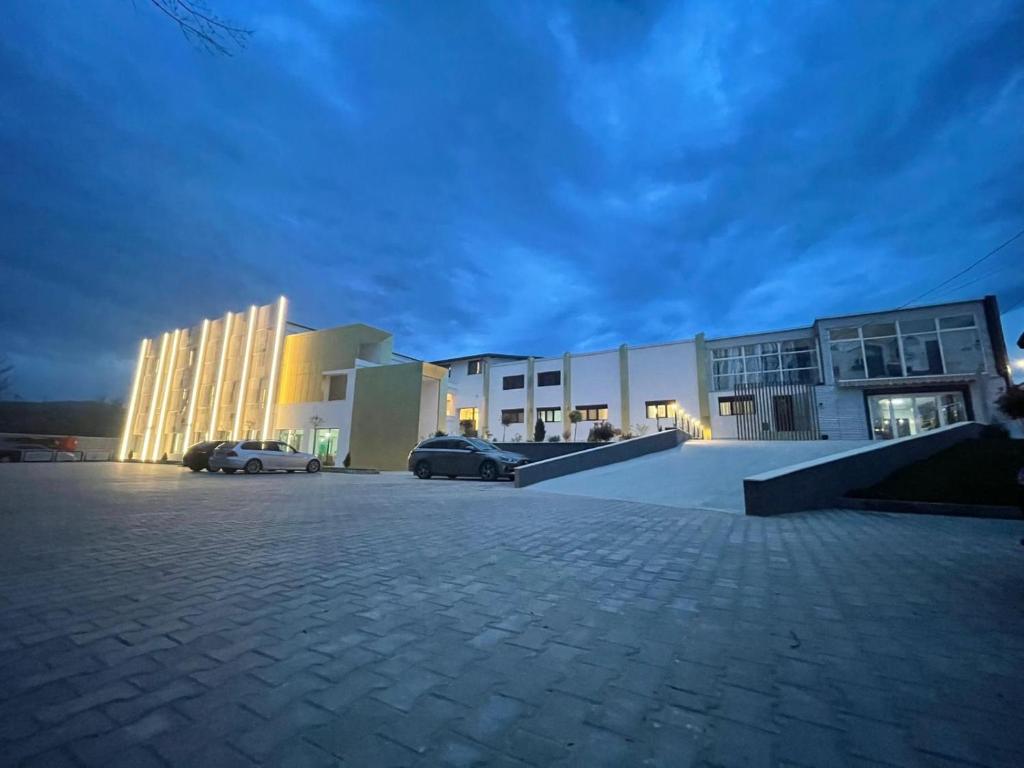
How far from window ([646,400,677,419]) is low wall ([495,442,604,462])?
32.8 ft

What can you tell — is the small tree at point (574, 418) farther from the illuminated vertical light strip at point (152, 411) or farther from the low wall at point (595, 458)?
the illuminated vertical light strip at point (152, 411)

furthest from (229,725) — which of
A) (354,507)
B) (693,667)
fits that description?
(354,507)

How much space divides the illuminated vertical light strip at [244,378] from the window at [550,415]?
2261 centimetres

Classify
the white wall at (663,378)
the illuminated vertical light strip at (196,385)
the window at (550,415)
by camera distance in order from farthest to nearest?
1. the illuminated vertical light strip at (196,385)
2. the window at (550,415)
3. the white wall at (663,378)

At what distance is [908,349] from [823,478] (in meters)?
21.4

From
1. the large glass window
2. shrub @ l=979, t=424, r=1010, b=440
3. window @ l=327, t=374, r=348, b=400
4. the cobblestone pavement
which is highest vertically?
the large glass window

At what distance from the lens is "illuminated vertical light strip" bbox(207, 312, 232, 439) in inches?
1321

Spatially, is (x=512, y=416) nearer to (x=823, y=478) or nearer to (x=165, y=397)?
(x=823, y=478)

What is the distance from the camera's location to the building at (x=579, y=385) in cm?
2217

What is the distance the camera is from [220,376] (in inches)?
1363

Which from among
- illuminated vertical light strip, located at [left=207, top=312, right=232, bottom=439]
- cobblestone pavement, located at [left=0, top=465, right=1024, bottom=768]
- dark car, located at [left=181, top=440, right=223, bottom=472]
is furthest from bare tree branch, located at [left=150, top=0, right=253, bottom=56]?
illuminated vertical light strip, located at [left=207, top=312, right=232, bottom=439]

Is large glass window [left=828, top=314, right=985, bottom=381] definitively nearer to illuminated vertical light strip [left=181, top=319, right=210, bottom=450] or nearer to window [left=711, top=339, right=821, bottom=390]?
window [left=711, top=339, right=821, bottom=390]

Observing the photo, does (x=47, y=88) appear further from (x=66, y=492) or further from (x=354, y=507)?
(x=66, y=492)

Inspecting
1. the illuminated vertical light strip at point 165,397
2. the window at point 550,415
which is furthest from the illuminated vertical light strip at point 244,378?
the window at point 550,415
